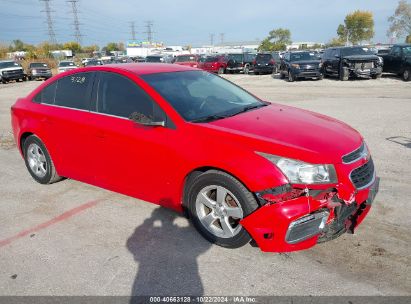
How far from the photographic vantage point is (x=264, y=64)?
27828 millimetres

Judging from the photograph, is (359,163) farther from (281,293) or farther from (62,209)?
(62,209)

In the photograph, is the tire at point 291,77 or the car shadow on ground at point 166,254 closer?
the car shadow on ground at point 166,254

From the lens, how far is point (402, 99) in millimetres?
12461

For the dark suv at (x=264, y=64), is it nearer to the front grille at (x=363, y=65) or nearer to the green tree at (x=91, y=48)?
the front grille at (x=363, y=65)

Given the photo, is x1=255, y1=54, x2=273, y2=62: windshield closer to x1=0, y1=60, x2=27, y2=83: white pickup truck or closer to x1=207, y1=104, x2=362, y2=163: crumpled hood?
x1=0, y1=60, x2=27, y2=83: white pickup truck

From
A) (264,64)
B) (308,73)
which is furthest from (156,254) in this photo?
(264,64)

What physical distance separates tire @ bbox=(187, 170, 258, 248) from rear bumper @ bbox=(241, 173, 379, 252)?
0.16m

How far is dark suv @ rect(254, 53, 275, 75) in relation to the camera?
27.9 m

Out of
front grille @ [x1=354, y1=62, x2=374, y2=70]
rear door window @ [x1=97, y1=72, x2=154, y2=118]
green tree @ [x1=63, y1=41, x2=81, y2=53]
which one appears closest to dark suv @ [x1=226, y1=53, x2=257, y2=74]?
front grille @ [x1=354, y1=62, x2=374, y2=70]

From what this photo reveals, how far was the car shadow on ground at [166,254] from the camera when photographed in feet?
9.62

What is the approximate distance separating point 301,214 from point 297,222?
0.24 ft

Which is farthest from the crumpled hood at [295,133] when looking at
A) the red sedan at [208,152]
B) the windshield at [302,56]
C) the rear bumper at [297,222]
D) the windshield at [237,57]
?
the windshield at [237,57]

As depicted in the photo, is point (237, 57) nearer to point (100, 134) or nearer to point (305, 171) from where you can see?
point (100, 134)

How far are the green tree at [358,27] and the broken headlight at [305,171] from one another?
328 feet
